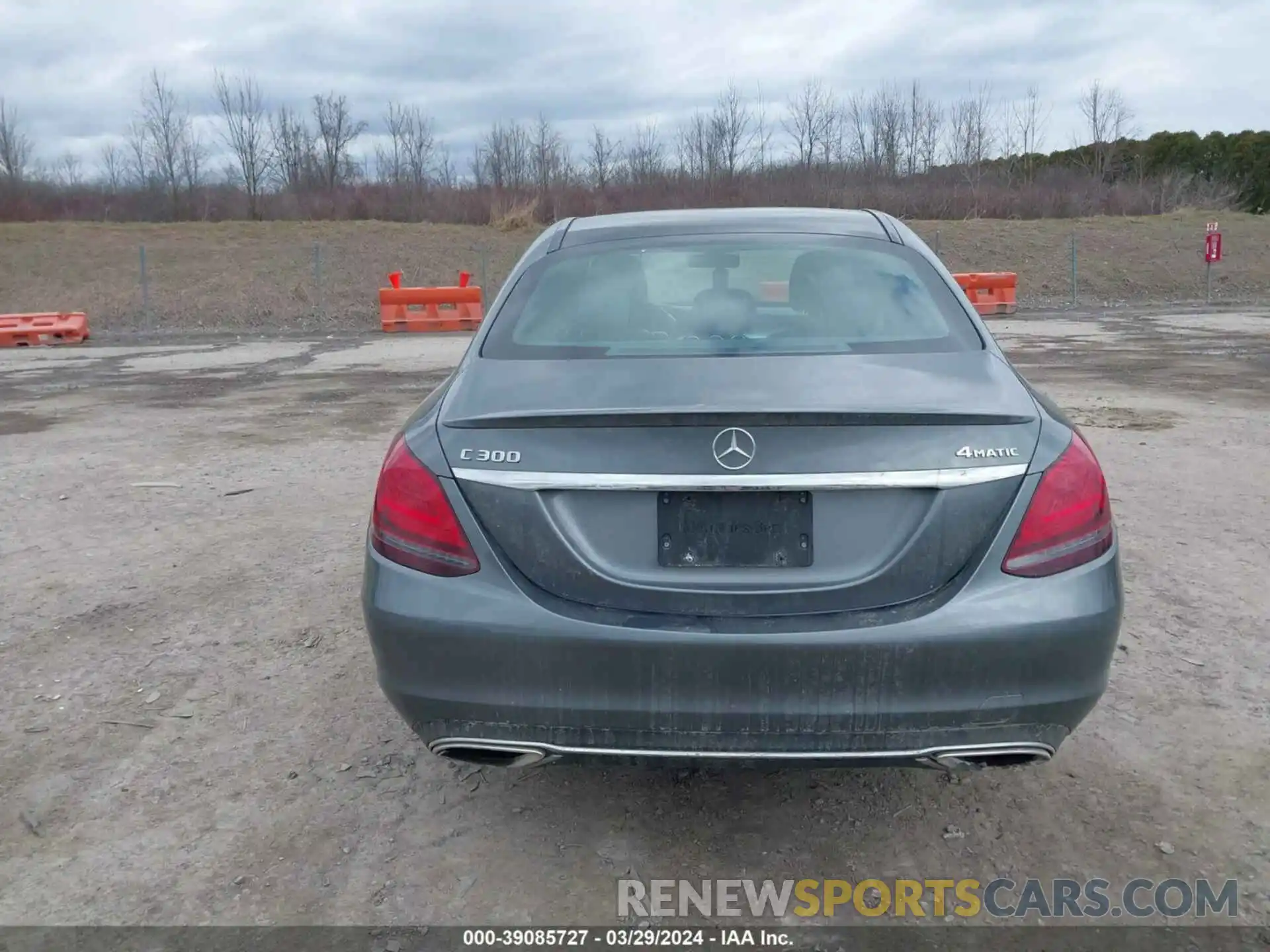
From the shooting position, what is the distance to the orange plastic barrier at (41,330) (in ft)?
70.0

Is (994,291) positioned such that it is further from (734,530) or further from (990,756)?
(734,530)

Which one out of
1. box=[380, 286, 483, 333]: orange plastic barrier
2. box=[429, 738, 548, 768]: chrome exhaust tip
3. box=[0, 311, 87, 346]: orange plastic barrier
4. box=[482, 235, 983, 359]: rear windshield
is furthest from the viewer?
box=[380, 286, 483, 333]: orange plastic barrier

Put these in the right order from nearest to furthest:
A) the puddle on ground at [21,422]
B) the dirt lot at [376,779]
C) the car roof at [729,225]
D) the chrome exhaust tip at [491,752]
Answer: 1. the chrome exhaust tip at [491,752]
2. the dirt lot at [376,779]
3. the car roof at [729,225]
4. the puddle on ground at [21,422]

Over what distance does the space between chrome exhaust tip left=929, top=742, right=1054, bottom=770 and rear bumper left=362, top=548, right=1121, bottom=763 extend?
15 mm

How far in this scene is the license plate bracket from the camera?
227cm

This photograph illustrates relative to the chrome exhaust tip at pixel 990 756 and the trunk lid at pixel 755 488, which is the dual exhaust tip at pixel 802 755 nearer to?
the chrome exhaust tip at pixel 990 756

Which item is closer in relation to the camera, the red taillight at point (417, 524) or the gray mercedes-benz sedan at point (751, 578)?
the gray mercedes-benz sedan at point (751, 578)

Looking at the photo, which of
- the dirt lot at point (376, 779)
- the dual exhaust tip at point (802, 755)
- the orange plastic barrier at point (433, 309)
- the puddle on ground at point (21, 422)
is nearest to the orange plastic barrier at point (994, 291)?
the orange plastic barrier at point (433, 309)

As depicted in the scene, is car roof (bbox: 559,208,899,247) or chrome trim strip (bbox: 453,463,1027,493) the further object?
car roof (bbox: 559,208,899,247)

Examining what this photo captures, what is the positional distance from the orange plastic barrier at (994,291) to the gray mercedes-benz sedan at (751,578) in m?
23.3

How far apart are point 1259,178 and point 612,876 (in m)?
67.1

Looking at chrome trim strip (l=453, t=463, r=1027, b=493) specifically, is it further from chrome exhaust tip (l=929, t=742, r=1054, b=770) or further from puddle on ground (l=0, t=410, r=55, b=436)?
puddle on ground (l=0, t=410, r=55, b=436)

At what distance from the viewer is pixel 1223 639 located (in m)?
4.03

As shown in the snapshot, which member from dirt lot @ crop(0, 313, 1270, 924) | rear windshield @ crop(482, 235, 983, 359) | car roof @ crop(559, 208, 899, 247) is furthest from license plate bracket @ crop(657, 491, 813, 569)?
car roof @ crop(559, 208, 899, 247)
